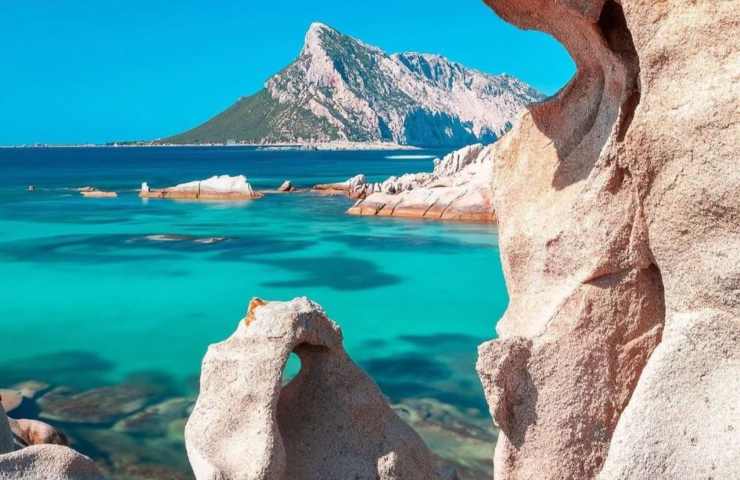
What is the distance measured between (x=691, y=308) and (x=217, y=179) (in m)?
46.4

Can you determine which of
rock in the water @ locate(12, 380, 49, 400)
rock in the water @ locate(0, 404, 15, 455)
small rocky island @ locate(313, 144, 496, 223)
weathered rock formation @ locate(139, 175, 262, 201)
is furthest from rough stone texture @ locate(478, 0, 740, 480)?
weathered rock formation @ locate(139, 175, 262, 201)

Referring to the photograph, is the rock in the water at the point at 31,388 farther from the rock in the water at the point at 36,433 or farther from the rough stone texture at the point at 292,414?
the rough stone texture at the point at 292,414

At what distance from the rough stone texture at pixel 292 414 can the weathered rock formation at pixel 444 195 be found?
86.7 ft

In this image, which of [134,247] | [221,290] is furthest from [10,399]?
[134,247]

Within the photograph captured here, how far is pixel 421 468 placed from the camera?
19.0ft

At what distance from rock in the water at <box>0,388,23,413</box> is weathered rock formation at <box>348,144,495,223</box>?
71.8ft

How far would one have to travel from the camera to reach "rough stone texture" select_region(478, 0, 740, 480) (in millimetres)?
3822

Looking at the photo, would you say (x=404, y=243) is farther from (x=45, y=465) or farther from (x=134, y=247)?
(x=45, y=465)

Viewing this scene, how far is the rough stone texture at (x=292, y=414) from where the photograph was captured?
5070 mm

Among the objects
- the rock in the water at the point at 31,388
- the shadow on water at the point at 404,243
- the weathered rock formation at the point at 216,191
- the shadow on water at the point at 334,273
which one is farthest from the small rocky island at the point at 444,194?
the rock in the water at the point at 31,388

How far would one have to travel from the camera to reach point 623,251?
501 centimetres

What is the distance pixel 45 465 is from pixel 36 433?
561 cm

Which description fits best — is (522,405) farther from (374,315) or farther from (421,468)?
(374,315)

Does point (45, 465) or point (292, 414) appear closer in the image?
point (45, 465)
